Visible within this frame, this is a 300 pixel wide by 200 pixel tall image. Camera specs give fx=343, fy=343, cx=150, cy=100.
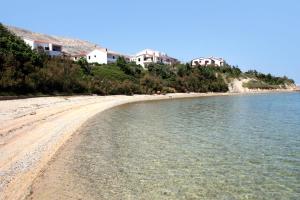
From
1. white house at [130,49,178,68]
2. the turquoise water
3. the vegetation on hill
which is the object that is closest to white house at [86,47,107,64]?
the vegetation on hill

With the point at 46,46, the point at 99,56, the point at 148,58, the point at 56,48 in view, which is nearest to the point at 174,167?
the point at 46,46

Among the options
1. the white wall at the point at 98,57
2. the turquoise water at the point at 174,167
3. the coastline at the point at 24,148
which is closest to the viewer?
the coastline at the point at 24,148

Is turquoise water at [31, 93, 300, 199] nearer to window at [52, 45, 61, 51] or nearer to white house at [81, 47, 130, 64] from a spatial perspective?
window at [52, 45, 61, 51]

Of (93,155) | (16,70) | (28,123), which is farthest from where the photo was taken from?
(16,70)

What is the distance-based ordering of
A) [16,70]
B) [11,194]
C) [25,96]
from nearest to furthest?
[11,194]
[25,96]
[16,70]

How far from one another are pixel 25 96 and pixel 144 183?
39.4 meters

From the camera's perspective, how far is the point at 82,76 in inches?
2803

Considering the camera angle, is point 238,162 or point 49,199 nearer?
point 49,199

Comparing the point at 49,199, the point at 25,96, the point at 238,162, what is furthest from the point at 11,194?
the point at 25,96

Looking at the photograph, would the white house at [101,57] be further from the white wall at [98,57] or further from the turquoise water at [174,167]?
the turquoise water at [174,167]

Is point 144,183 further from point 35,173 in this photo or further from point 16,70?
point 16,70

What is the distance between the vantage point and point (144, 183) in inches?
461

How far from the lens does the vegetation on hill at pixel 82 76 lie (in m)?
50.1

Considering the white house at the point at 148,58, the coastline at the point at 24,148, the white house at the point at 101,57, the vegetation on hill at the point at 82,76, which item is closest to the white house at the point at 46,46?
the white house at the point at 101,57
